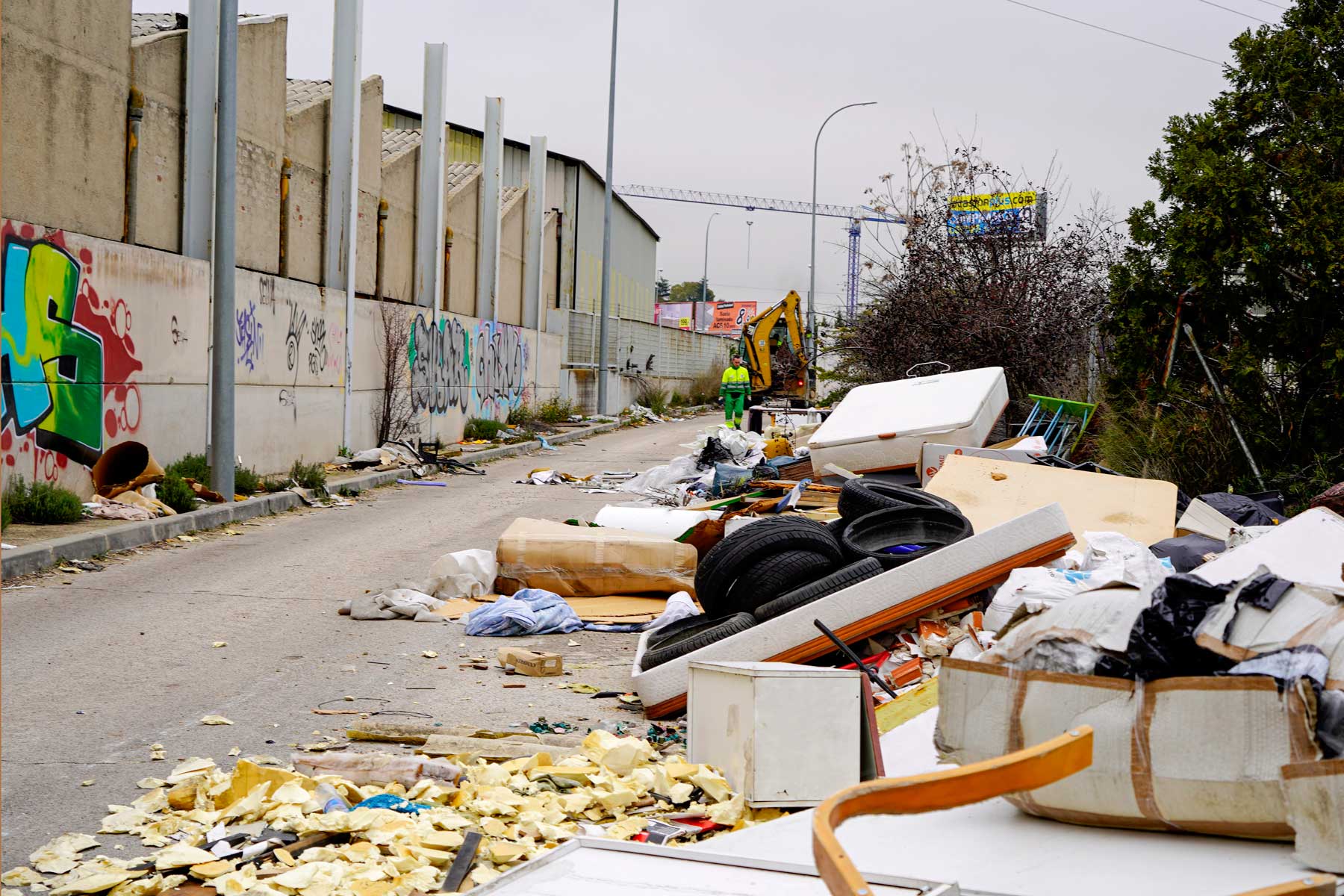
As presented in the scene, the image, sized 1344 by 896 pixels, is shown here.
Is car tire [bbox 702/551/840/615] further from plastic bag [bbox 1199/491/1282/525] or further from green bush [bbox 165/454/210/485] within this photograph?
green bush [bbox 165/454/210/485]

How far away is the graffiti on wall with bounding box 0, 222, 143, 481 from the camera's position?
35.6 feet

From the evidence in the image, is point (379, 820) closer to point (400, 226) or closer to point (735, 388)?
point (400, 226)

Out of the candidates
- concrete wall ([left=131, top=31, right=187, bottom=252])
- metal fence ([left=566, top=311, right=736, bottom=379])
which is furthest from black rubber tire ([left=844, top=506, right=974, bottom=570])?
metal fence ([left=566, top=311, right=736, bottom=379])

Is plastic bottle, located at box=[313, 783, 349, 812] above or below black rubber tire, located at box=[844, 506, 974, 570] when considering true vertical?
below

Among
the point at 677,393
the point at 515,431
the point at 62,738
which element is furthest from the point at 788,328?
the point at 62,738

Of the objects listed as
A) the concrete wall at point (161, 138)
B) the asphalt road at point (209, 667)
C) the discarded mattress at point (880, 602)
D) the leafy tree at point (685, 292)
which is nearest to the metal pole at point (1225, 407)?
the discarded mattress at point (880, 602)

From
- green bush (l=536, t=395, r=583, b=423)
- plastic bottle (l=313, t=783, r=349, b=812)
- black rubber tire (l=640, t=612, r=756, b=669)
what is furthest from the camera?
green bush (l=536, t=395, r=583, b=423)

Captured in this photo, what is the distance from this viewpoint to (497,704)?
614 cm

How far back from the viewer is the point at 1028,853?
11.5 feet

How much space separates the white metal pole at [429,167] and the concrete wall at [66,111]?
10066mm

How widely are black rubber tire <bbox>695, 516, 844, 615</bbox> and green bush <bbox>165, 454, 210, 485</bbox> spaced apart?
27.1 feet

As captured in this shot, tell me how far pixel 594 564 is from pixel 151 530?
4783mm

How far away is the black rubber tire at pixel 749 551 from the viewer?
22.6ft

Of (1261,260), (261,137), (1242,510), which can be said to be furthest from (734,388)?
(1242,510)
